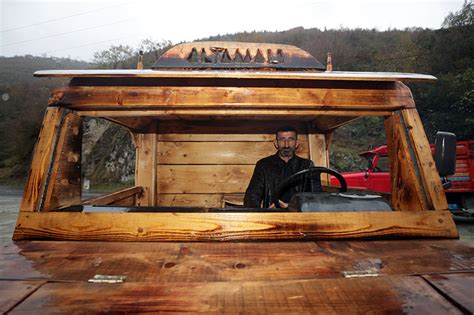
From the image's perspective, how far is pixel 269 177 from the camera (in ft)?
11.1

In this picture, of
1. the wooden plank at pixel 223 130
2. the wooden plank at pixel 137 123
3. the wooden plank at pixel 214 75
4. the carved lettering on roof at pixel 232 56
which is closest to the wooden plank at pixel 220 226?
the wooden plank at pixel 214 75

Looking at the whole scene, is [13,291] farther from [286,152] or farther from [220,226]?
[286,152]

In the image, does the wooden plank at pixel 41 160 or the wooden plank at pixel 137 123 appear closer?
the wooden plank at pixel 41 160

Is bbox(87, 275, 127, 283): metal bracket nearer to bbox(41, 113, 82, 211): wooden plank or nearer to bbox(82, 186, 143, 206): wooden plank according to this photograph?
bbox(41, 113, 82, 211): wooden plank

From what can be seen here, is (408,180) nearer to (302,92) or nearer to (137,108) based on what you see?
(302,92)

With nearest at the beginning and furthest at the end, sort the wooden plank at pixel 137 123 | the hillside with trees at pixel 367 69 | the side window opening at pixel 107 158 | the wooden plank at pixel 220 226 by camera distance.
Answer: the wooden plank at pixel 220 226 → the wooden plank at pixel 137 123 → the hillside with trees at pixel 367 69 → the side window opening at pixel 107 158

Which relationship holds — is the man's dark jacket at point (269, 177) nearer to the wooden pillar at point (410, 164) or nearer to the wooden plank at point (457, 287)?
the wooden pillar at point (410, 164)

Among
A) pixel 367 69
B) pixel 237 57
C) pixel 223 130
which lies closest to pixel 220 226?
pixel 237 57

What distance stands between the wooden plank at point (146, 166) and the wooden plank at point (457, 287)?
3.36 meters

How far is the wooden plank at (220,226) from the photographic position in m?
1.36

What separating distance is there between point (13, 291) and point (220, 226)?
2.65 feet

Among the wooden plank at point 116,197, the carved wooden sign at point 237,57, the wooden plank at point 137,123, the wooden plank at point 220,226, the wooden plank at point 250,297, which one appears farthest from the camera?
the wooden plank at point 137,123

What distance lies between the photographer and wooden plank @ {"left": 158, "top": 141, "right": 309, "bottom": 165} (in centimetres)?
396

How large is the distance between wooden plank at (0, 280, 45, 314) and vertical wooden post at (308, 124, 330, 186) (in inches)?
138
